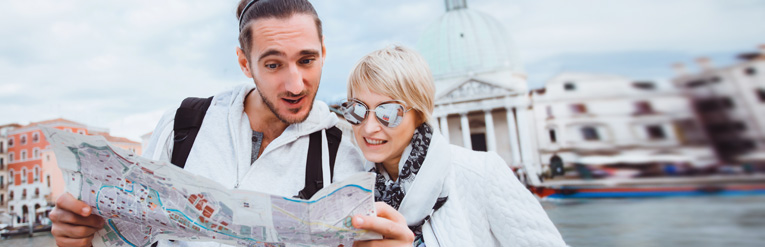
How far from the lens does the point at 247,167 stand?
1324 millimetres

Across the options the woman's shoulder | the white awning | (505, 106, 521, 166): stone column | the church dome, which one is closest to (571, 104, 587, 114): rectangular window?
the white awning

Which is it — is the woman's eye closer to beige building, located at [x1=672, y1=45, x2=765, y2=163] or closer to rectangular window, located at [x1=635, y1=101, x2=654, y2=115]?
beige building, located at [x1=672, y1=45, x2=765, y2=163]

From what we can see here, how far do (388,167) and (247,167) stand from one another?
54 centimetres

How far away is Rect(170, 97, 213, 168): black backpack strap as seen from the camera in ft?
4.16

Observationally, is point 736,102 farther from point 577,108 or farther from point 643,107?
point 577,108

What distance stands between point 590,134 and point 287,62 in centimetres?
465

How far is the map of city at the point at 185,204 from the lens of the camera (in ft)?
2.66

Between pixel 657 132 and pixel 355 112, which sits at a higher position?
pixel 355 112

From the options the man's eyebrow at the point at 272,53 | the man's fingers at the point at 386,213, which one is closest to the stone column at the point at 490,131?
the man's eyebrow at the point at 272,53

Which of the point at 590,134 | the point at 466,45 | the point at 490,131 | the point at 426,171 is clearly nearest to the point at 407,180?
the point at 426,171

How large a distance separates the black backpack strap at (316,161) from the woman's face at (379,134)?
0.13 meters

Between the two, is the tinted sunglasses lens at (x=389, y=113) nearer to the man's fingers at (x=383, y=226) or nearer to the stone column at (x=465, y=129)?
the man's fingers at (x=383, y=226)

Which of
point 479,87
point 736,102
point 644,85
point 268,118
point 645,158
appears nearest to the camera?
point 736,102

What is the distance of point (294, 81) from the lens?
1188mm
